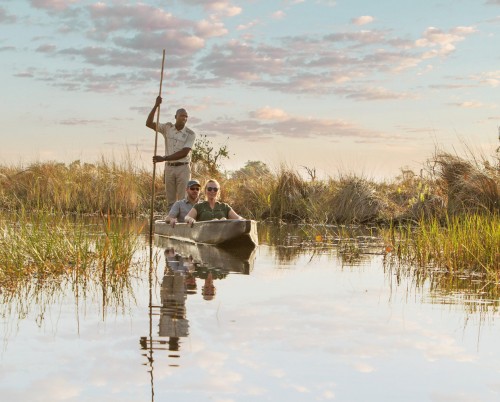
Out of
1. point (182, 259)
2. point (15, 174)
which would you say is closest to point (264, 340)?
point (182, 259)

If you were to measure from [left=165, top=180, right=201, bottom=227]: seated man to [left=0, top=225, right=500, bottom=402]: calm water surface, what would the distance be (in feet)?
A: 19.3

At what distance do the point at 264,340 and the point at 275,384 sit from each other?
1.28 meters

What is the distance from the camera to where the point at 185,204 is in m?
16.6

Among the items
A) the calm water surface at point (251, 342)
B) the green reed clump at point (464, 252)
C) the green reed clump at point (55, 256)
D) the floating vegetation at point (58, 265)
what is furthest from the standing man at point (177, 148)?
the calm water surface at point (251, 342)

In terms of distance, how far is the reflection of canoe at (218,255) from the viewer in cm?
1198

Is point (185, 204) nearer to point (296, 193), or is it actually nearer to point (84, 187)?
point (296, 193)

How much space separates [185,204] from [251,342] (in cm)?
1036

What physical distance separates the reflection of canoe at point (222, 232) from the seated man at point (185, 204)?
1.44 ft

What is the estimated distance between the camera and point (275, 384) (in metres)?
5.22

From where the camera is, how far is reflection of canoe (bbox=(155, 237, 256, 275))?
1198 centimetres

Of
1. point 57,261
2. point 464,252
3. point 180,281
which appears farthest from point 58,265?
point 464,252

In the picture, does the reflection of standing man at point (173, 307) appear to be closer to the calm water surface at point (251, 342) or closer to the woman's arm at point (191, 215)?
the calm water surface at point (251, 342)

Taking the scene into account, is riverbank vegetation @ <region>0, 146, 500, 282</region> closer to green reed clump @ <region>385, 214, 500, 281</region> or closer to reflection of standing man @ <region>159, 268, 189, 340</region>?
green reed clump @ <region>385, 214, 500, 281</region>

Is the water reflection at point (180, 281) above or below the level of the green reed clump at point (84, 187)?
below
